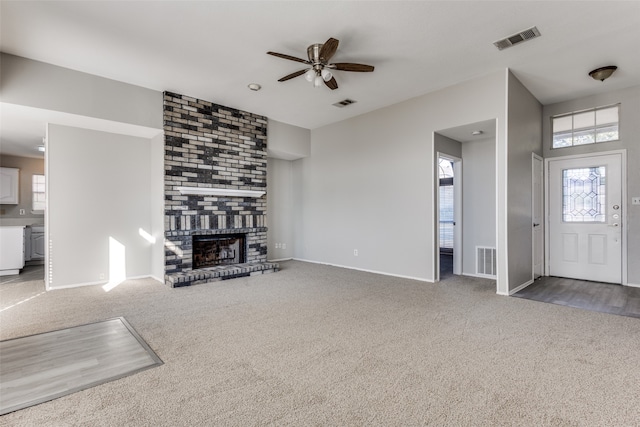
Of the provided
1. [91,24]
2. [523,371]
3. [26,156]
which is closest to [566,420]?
[523,371]

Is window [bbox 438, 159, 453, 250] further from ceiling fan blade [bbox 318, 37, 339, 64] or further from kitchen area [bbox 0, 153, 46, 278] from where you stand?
kitchen area [bbox 0, 153, 46, 278]

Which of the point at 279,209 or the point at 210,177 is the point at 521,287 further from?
the point at 210,177

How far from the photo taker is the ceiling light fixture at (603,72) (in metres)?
3.90

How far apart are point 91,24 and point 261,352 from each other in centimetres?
345

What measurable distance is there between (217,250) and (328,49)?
12.7ft

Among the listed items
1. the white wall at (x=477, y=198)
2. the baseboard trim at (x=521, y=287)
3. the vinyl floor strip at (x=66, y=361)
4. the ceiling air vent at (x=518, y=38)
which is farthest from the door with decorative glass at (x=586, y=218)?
the vinyl floor strip at (x=66, y=361)

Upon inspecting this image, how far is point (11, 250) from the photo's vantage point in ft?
18.2

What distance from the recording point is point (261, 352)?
94.9 inches

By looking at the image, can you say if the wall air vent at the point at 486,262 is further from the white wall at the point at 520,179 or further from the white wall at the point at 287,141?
the white wall at the point at 287,141

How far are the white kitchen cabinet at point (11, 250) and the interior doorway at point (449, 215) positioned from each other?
7249mm

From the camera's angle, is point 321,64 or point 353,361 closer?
point 353,361

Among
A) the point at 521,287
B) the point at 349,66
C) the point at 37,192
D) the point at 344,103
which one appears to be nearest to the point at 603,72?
the point at 521,287

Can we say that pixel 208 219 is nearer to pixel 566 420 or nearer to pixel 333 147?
pixel 333 147

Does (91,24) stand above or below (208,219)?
above
